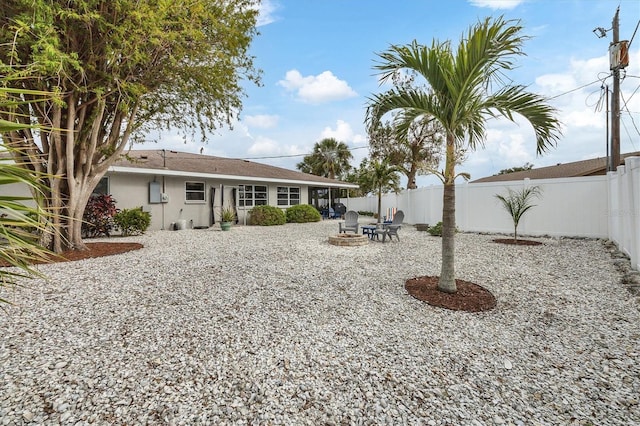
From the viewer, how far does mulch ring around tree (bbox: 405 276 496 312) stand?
4.09 metres

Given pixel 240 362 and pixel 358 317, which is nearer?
pixel 240 362

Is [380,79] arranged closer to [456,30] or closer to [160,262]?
[456,30]

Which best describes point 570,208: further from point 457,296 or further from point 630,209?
point 457,296

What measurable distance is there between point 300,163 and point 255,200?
17.7 meters

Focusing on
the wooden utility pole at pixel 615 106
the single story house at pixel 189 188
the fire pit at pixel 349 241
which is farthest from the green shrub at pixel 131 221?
the wooden utility pole at pixel 615 106

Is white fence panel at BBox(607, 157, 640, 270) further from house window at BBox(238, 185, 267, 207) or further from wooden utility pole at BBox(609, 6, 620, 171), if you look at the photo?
house window at BBox(238, 185, 267, 207)

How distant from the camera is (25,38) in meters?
5.19

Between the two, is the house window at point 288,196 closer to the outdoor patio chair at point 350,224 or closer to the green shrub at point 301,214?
the green shrub at point 301,214

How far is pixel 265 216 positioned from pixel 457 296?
11594 mm

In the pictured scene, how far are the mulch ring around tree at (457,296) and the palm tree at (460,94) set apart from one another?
6.5 inches

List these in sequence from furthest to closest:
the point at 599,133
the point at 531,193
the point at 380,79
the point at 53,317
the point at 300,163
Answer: the point at 300,163 < the point at 599,133 < the point at 531,193 < the point at 380,79 < the point at 53,317

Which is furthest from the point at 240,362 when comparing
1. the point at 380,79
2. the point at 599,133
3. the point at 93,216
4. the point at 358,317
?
the point at 599,133

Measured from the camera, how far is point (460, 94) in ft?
13.4

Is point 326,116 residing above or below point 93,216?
above
